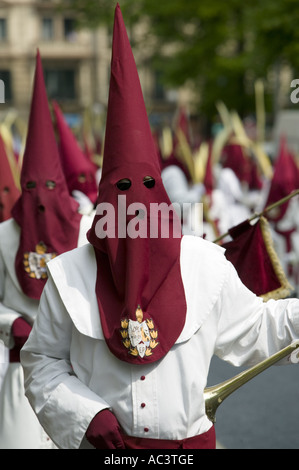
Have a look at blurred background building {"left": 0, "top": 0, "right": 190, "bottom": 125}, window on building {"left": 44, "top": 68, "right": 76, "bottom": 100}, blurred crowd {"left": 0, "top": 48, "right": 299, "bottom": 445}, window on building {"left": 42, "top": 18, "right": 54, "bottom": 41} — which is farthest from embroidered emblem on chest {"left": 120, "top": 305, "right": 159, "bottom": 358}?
window on building {"left": 42, "top": 18, "right": 54, "bottom": 41}

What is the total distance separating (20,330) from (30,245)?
0.39m

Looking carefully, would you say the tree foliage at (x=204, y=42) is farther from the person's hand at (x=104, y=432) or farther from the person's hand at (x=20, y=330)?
the person's hand at (x=104, y=432)

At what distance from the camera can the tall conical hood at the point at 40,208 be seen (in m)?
3.85

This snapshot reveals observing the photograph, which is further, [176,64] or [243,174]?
[176,64]

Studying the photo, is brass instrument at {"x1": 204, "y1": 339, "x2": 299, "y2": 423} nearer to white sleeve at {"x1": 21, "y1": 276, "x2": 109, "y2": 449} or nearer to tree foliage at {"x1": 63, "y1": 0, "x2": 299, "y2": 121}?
white sleeve at {"x1": 21, "y1": 276, "x2": 109, "y2": 449}

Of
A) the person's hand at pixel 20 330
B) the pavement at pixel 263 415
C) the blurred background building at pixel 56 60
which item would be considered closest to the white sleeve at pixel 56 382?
the person's hand at pixel 20 330

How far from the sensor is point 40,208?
391 centimetres

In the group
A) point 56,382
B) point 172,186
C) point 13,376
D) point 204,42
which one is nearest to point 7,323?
point 13,376

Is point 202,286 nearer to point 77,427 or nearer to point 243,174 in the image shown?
point 77,427

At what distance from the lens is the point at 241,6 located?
782 inches

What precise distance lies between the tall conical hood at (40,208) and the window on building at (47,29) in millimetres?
41168

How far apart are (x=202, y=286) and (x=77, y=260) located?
416 mm

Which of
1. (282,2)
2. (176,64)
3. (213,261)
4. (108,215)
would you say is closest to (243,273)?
(213,261)

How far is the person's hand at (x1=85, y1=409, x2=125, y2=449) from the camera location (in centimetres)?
254
